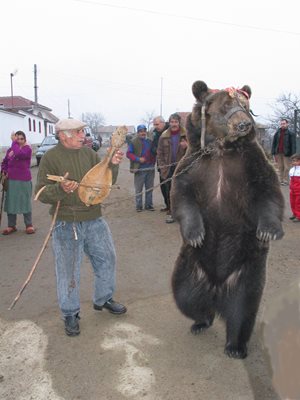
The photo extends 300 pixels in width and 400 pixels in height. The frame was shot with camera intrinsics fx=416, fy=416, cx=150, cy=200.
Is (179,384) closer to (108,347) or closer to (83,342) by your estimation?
(108,347)

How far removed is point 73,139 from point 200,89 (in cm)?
118

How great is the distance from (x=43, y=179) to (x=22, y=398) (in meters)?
1.71

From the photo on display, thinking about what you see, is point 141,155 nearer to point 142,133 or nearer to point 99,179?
point 142,133

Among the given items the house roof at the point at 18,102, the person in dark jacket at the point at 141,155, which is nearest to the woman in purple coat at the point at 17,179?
the person in dark jacket at the point at 141,155

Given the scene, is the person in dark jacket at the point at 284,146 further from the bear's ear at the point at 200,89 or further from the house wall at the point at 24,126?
the house wall at the point at 24,126

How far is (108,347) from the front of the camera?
3562 mm

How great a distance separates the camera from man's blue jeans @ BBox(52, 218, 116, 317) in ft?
12.2

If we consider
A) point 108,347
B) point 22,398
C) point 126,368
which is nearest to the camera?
point 22,398

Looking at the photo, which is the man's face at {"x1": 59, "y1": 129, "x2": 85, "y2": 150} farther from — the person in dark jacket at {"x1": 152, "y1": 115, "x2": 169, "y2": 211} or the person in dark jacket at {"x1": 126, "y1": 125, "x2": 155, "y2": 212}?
the person in dark jacket at {"x1": 126, "y1": 125, "x2": 155, "y2": 212}

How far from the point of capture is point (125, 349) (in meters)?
3.52

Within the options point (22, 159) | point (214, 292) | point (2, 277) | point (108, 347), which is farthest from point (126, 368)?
point (22, 159)

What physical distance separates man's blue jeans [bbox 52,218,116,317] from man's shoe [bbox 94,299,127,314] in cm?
39

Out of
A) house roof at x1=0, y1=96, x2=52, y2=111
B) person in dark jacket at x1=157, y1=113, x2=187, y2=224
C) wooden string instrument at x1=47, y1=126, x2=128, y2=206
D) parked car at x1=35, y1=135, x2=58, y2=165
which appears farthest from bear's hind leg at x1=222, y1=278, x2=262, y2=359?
house roof at x1=0, y1=96, x2=52, y2=111

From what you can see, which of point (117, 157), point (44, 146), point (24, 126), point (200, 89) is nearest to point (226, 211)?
point (200, 89)
